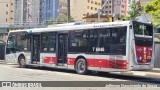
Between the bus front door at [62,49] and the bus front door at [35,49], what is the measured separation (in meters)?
2.58

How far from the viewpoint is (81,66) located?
2128 centimetres

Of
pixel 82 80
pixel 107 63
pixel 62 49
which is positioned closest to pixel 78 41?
pixel 62 49

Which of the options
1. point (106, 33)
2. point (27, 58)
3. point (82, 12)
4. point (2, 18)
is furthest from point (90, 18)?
point (106, 33)

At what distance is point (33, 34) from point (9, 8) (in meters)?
130

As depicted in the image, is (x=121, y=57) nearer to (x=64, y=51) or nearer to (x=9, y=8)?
(x=64, y=51)

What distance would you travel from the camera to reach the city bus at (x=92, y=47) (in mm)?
18344

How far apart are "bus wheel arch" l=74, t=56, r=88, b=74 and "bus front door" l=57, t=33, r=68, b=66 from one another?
45.6 inches

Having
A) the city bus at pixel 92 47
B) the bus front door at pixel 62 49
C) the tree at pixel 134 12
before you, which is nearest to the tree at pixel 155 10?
the city bus at pixel 92 47

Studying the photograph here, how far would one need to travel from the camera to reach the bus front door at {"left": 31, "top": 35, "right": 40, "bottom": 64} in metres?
25.1

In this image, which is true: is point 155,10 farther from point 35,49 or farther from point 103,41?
point 103,41

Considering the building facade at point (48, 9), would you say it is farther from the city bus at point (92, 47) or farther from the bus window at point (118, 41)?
the bus window at point (118, 41)

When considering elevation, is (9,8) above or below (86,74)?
above

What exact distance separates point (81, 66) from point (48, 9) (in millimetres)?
130794

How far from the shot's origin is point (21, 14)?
504 feet
